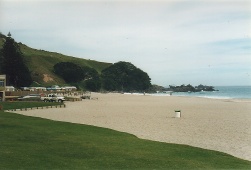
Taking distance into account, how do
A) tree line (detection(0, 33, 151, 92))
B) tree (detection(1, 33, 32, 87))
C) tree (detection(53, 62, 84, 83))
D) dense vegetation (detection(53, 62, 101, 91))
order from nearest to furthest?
tree (detection(1, 33, 32, 87)), tree line (detection(0, 33, 151, 92)), tree (detection(53, 62, 84, 83)), dense vegetation (detection(53, 62, 101, 91))

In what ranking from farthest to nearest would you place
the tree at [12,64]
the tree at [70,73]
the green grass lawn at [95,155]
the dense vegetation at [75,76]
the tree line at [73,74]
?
the dense vegetation at [75,76] < the tree at [70,73] < the tree line at [73,74] < the tree at [12,64] < the green grass lawn at [95,155]

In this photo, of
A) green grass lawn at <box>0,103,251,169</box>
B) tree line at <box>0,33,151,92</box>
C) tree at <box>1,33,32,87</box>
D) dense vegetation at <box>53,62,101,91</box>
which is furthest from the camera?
dense vegetation at <box>53,62,101,91</box>

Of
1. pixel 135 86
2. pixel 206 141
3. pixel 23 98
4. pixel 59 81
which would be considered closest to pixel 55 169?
pixel 206 141

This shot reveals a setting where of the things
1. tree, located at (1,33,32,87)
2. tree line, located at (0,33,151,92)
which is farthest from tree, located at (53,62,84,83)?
tree, located at (1,33,32,87)

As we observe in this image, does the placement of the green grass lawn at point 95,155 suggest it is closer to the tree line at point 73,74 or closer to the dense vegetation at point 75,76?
the tree line at point 73,74

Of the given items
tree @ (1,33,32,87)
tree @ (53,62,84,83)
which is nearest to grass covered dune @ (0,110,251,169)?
tree @ (1,33,32,87)

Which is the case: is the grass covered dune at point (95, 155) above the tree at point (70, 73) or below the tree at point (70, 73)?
below

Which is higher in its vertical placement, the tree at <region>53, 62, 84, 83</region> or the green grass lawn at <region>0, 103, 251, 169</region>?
the tree at <region>53, 62, 84, 83</region>

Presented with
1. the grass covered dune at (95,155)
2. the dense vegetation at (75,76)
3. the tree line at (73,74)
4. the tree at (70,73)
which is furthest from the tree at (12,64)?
the grass covered dune at (95,155)

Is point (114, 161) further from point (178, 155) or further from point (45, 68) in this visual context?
point (45, 68)

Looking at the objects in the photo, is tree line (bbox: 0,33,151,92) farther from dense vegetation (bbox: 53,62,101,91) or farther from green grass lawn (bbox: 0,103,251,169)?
green grass lawn (bbox: 0,103,251,169)

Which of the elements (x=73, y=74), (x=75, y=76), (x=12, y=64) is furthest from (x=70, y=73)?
(x=12, y=64)

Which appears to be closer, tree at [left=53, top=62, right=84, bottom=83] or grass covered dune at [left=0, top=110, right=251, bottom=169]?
grass covered dune at [left=0, top=110, right=251, bottom=169]

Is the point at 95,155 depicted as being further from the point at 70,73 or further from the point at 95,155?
the point at 70,73
